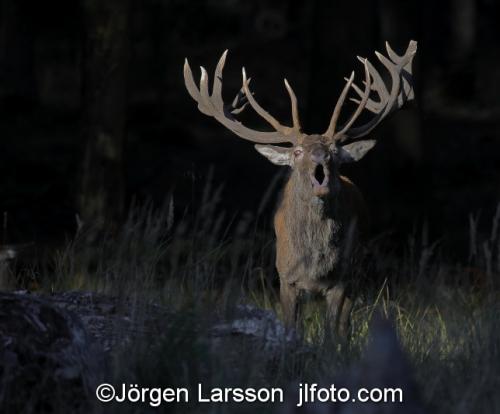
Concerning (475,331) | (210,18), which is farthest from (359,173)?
(210,18)

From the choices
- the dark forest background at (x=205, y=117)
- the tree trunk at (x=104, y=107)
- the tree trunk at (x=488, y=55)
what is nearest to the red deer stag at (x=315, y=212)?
the dark forest background at (x=205, y=117)

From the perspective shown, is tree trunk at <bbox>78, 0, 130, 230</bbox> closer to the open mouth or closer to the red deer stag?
the red deer stag

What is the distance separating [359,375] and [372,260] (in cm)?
581

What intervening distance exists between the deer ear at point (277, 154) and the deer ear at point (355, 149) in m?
0.35

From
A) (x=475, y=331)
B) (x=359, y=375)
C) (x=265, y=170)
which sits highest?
(x=359, y=375)

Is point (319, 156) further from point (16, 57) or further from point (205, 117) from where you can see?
point (16, 57)

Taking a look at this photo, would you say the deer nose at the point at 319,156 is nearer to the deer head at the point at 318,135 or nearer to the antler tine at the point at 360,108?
the deer head at the point at 318,135

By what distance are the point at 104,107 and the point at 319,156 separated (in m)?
4.14

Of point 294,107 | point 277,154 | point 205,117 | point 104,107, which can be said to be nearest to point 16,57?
point 205,117

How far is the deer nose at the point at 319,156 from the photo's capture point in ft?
29.7

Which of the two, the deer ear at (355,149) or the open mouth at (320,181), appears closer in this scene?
the open mouth at (320,181)

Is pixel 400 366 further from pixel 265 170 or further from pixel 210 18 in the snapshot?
pixel 210 18

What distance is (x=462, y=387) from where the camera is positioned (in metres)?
6.09

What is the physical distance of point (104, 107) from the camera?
12.8 m
